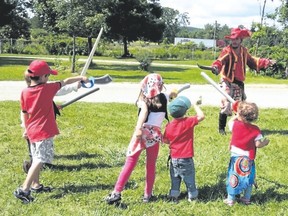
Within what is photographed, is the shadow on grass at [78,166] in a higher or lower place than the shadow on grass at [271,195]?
lower

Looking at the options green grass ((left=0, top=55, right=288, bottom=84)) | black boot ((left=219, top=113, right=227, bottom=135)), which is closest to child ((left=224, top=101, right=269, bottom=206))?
black boot ((left=219, top=113, right=227, bottom=135))

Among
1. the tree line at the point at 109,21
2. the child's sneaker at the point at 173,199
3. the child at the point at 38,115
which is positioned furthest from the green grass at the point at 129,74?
the child's sneaker at the point at 173,199

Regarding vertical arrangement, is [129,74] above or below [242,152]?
below

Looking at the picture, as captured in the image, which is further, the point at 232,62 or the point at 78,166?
the point at 232,62

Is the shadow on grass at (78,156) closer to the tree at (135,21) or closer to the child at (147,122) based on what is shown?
the child at (147,122)

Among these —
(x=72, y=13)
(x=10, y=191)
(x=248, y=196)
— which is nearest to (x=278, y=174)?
(x=248, y=196)

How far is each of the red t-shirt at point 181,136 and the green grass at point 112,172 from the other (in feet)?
1.87

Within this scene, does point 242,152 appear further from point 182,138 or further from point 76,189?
point 76,189

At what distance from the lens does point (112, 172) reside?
6113mm

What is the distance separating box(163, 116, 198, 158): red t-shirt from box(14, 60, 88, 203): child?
1.12m

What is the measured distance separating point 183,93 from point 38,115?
9.87 meters

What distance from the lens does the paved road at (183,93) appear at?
13.0m

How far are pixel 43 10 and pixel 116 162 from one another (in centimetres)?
2261

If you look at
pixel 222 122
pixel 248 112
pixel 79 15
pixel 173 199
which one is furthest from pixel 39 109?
pixel 79 15
